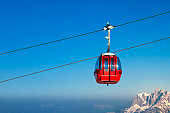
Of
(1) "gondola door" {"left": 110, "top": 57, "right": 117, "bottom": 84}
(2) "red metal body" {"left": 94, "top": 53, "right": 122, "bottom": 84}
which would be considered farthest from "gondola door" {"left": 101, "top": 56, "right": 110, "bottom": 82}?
(1) "gondola door" {"left": 110, "top": 57, "right": 117, "bottom": 84}

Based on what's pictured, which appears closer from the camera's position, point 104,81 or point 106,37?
point 106,37

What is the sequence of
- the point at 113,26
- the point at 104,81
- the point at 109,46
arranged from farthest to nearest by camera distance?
the point at 104,81, the point at 109,46, the point at 113,26

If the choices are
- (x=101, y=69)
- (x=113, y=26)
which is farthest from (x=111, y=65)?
(x=113, y=26)

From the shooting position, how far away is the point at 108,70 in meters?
16.8

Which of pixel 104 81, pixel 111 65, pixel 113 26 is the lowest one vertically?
pixel 104 81

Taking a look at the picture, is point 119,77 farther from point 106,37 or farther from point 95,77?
point 106,37

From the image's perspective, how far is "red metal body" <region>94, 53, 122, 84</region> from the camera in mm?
16781

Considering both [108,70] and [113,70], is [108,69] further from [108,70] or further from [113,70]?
[113,70]

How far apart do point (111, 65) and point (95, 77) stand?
156 centimetres

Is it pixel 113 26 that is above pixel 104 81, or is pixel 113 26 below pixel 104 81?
above

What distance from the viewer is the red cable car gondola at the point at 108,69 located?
16.8 meters

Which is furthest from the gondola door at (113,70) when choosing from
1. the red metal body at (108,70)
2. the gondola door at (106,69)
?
the gondola door at (106,69)

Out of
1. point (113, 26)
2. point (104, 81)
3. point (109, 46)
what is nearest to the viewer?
point (113, 26)

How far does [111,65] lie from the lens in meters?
17.0
